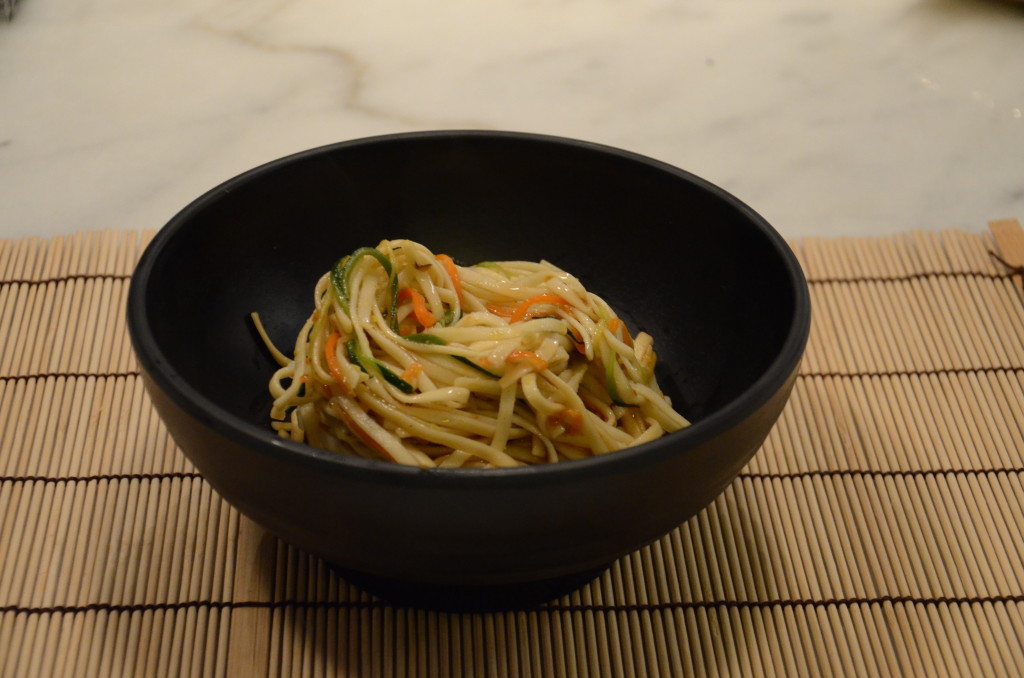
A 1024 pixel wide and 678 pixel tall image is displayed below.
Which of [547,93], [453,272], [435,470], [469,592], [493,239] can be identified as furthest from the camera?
[547,93]

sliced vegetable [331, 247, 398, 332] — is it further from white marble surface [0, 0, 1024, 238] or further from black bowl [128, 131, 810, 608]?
white marble surface [0, 0, 1024, 238]

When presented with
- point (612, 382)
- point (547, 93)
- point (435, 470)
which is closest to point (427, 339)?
point (612, 382)

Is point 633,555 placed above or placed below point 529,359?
below

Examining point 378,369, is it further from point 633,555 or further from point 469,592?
point 633,555

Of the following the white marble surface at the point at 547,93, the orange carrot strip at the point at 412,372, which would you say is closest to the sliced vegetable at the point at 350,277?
the orange carrot strip at the point at 412,372

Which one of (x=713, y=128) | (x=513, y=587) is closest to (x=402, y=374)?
(x=513, y=587)

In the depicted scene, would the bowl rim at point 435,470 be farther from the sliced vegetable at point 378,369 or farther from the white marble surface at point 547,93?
the white marble surface at point 547,93
